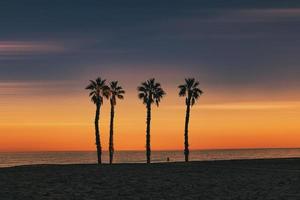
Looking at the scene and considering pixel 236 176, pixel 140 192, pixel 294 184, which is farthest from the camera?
pixel 236 176

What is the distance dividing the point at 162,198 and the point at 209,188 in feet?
15.6

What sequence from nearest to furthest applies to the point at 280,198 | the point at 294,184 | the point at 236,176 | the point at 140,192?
the point at 280,198, the point at 140,192, the point at 294,184, the point at 236,176

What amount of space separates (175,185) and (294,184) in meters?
7.54

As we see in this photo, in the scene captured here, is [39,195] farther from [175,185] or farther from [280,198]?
[280,198]

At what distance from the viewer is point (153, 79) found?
86.1m

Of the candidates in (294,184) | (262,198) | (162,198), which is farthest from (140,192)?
(294,184)

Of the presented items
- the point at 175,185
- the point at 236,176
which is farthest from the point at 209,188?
the point at 236,176

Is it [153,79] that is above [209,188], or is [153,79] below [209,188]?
above

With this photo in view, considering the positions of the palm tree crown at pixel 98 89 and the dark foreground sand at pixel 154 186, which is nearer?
the dark foreground sand at pixel 154 186

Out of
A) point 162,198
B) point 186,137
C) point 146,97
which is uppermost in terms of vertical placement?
point 146,97

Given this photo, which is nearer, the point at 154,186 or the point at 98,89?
the point at 154,186

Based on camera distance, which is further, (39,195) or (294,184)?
(294,184)

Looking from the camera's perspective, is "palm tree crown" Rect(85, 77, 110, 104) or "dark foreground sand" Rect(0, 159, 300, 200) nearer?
"dark foreground sand" Rect(0, 159, 300, 200)

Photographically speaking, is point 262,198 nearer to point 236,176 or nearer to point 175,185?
point 175,185
